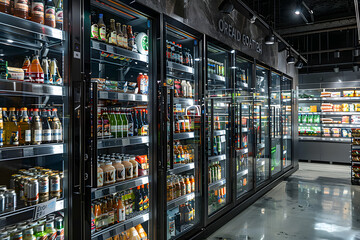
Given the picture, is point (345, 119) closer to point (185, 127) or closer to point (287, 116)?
point (287, 116)

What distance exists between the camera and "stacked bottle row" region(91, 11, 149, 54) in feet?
7.63

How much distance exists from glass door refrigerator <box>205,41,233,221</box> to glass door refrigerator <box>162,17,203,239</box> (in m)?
0.42

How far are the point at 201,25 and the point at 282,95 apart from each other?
4.68 metres

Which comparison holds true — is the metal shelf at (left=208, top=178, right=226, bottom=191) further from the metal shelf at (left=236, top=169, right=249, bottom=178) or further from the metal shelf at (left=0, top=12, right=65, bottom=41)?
the metal shelf at (left=0, top=12, right=65, bottom=41)

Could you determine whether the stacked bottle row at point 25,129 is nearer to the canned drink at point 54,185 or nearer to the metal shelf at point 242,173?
the canned drink at point 54,185

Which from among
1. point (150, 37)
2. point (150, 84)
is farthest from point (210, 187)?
point (150, 37)

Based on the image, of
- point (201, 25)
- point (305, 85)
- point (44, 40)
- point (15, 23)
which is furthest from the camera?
point (305, 85)

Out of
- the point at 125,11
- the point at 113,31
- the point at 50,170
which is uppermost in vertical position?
the point at 125,11

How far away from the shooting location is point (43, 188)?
1.84 metres

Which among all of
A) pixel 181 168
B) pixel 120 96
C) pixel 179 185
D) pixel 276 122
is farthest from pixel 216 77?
pixel 276 122

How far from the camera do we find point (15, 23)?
5.33 feet

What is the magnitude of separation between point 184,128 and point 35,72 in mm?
1871

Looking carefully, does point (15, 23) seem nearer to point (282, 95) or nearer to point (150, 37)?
point (150, 37)

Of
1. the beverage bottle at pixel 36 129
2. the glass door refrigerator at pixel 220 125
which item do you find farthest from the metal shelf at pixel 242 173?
the beverage bottle at pixel 36 129
